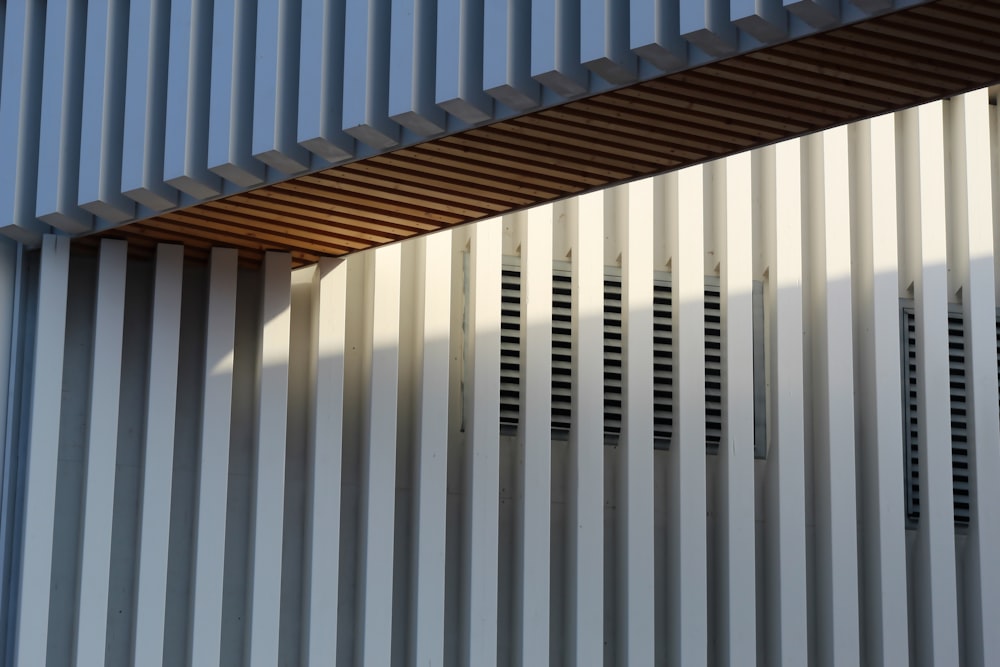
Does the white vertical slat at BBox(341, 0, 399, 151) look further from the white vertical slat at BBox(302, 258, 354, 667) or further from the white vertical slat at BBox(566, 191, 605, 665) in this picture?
the white vertical slat at BBox(566, 191, 605, 665)

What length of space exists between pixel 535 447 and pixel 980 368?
2583mm

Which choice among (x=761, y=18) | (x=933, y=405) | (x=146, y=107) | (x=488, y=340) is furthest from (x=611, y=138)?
(x=933, y=405)

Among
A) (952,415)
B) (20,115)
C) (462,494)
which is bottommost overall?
(462,494)

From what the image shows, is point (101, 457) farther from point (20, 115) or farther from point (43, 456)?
point (20, 115)

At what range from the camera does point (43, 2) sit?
22.9 ft

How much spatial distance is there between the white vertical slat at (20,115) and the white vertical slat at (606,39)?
111 inches

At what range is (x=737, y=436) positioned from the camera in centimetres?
781

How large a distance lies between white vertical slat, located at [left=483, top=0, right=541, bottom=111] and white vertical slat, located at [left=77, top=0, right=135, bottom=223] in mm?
1902

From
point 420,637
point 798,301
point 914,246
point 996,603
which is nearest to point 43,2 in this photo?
point 420,637

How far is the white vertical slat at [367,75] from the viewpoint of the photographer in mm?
5695

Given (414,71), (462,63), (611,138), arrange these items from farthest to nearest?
(611,138), (414,71), (462,63)

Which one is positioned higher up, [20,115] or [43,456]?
[20,115]

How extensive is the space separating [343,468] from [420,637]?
34.7 inches

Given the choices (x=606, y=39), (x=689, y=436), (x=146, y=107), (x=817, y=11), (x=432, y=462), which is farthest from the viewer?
(x=689, y=436)
